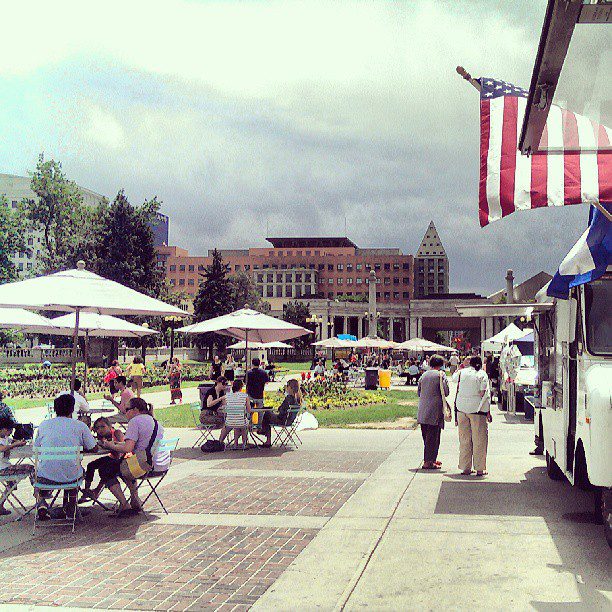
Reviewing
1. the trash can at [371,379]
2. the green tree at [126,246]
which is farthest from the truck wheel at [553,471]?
the green tree at [126,246]

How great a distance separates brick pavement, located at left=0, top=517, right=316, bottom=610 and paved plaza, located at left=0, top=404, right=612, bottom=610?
2 centimetres

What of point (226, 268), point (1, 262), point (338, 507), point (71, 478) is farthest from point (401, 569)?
point (226, 268)

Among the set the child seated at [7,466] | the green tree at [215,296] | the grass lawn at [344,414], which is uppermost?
the green tree at [215,296]

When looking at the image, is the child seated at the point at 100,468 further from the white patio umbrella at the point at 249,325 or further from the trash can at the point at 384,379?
the trash can at the point at 384,379

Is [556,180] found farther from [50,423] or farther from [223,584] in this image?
[50,423]

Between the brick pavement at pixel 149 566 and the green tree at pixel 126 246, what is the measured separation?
63.2 meters

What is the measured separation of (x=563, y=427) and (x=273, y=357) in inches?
3704

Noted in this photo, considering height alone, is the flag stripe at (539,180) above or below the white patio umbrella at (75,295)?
above

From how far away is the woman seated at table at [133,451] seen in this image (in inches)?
364

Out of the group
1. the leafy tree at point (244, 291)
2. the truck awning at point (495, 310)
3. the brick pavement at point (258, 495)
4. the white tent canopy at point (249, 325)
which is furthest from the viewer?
the leafy tree at point (244, 291)

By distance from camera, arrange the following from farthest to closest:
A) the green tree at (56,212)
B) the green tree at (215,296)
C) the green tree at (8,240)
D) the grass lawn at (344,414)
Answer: the green tree at (215,296)
the green tree at (56,212)
the green tree at (8,240)
the grass lawn at (344,414)

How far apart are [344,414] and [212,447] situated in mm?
9396

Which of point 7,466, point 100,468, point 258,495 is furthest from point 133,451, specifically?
point 258,495

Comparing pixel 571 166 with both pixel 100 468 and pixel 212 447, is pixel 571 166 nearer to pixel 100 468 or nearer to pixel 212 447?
pixel 100 468
